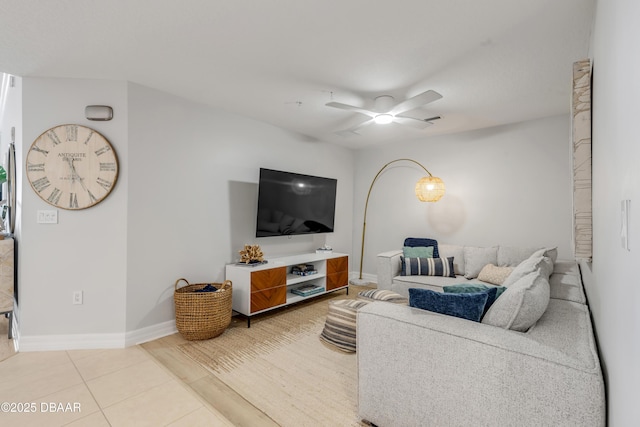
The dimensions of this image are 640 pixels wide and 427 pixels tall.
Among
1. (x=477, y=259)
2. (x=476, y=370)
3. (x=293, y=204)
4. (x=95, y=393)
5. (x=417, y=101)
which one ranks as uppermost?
(x=417, y=101)

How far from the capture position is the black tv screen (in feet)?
12.1

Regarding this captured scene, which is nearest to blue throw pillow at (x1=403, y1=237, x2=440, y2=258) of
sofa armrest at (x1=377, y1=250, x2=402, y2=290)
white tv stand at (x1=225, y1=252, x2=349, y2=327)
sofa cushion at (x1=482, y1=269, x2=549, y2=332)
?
sofa armrest at (x1=377, y1=250, x2=402, y2=290)

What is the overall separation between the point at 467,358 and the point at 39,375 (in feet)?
9.53

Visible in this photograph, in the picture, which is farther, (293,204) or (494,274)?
(293,204)

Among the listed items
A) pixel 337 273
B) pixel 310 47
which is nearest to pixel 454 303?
pixel 310 47

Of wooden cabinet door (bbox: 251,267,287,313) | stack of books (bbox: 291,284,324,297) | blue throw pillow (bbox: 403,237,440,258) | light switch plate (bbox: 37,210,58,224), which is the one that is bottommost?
stack of books (bbox: 291,284,324,297)

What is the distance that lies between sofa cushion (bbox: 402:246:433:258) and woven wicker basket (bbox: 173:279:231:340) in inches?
93.5

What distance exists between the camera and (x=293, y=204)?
4.03 metres

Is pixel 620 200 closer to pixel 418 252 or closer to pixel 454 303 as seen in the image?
pixel 454 303

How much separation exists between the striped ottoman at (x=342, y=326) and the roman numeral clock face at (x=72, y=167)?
7.55 ft

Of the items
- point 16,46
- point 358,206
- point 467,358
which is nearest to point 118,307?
point 16,46

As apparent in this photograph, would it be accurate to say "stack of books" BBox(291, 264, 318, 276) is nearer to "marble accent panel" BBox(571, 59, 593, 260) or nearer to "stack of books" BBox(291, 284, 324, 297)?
"stack of books" BBox(291, 284, 324, 297)

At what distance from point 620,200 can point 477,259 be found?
10.4ft

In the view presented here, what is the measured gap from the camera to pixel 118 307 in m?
2.77
